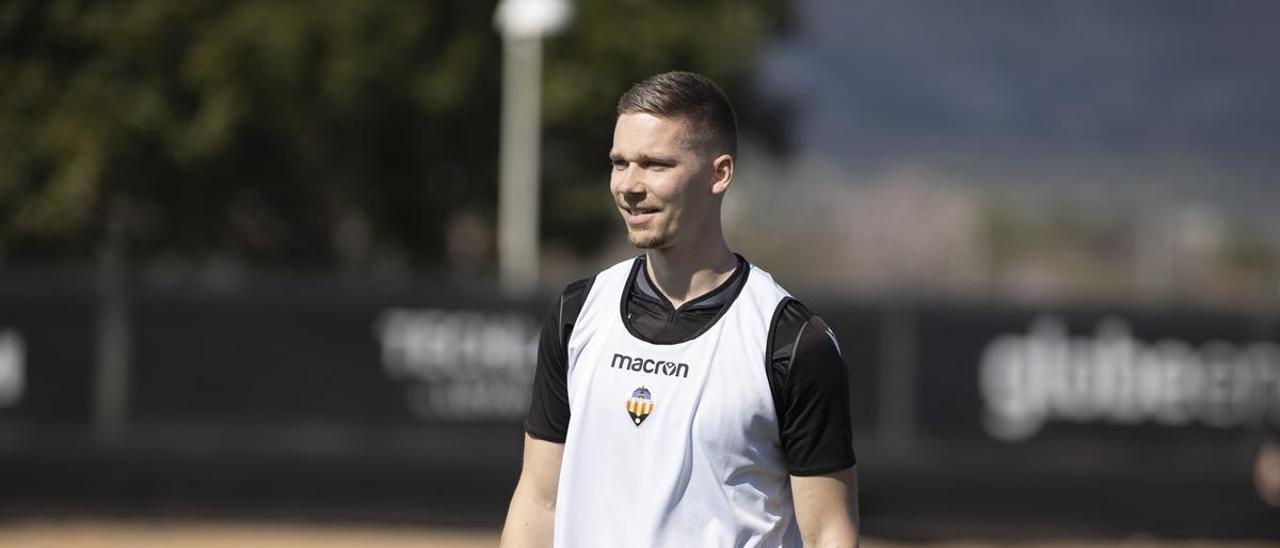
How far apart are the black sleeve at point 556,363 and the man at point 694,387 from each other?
0.08 meters

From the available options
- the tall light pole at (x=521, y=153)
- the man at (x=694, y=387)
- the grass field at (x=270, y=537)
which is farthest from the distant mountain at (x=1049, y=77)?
the man at (x=694, y=387)

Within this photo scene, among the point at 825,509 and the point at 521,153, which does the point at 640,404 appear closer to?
the point at 825,509

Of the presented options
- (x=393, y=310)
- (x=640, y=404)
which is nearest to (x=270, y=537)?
(x=393, y=310)

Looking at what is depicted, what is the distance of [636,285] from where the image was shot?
4.30 metres

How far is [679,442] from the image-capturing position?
13.6ft

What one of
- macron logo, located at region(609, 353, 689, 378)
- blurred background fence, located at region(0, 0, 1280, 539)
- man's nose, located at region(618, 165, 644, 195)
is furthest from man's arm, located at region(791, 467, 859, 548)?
blurred background fence, located at region(0, 0, 1280, 539)

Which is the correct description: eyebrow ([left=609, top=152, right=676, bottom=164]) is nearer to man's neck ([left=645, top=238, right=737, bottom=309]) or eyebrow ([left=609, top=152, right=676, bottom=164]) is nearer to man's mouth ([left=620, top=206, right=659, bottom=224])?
man's mouth ([left=620, top=206, right=659, bottom=224])

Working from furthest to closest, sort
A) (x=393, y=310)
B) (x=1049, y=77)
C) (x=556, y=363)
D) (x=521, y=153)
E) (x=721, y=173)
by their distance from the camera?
(x=1049, y=77), (x=521, y=153), (x=393, y=310), (x=556, y=363), (x=721, y=173)

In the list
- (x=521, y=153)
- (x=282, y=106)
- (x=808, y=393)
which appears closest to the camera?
(x=808, y=393)

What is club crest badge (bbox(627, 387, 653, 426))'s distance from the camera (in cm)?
415

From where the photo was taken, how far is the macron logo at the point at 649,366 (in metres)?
4.15

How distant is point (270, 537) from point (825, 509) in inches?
417

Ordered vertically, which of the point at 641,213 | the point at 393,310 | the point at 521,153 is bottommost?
the point at 393,310

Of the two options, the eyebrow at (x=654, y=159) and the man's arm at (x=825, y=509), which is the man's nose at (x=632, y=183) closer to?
the eyebrow at (x=654, y=159)
